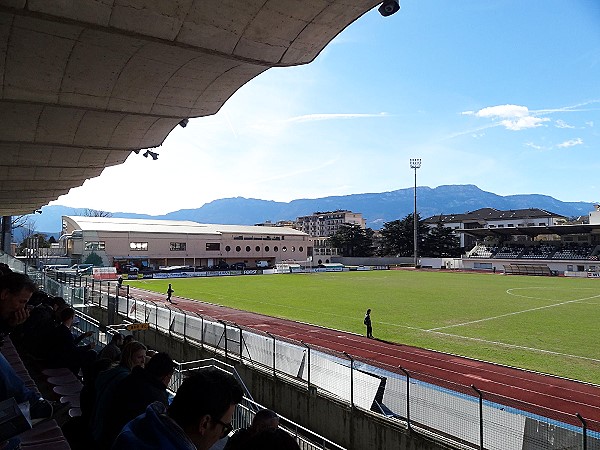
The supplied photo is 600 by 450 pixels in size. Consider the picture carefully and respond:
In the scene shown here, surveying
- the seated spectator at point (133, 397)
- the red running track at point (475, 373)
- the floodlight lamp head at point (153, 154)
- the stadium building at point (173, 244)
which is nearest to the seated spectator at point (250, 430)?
the seated spectator at point (133, 397)

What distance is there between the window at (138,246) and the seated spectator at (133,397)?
7056cm

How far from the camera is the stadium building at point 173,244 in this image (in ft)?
222

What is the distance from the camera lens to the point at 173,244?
2906 inches

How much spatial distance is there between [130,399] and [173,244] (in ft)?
240

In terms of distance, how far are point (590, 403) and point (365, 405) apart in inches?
273

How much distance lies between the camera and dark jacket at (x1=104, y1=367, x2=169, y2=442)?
3229 mm

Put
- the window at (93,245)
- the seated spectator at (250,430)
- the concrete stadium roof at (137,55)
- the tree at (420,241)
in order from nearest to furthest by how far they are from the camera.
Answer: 1. the seated spectator at (250,430)
2. the concrete stadium roof at (137,55)
3. the window at (93,245)
4. the tree at (420,241)

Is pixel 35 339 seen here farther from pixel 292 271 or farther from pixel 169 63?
pixel 292 271

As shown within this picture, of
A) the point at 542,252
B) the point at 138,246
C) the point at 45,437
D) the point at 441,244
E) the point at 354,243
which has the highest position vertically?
the point at 138,246

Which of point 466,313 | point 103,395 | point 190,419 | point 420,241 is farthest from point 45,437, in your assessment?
point 420,241

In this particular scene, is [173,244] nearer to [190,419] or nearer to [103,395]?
[103,395]

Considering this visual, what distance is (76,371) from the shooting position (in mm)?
6824

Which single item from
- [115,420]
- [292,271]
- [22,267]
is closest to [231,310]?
[22,267]

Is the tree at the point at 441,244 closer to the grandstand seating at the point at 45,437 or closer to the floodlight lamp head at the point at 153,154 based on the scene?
the floodlight lamp head at the point at 153,154
